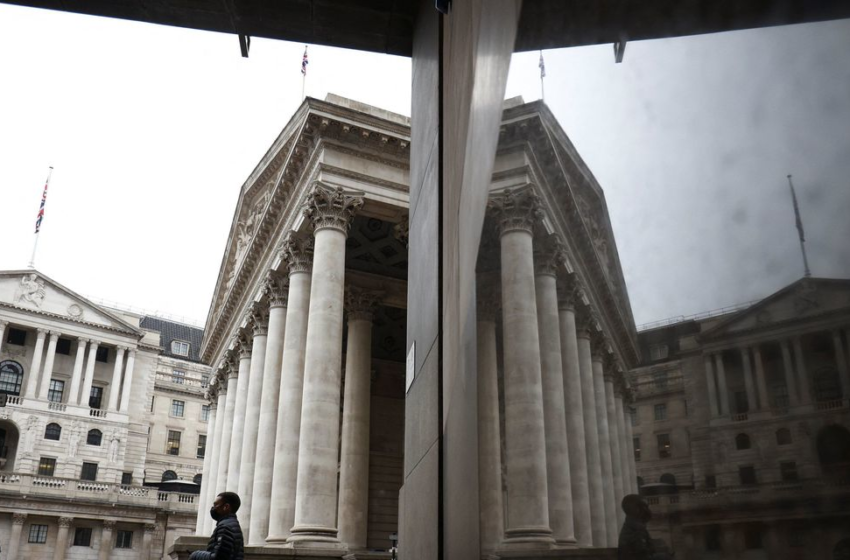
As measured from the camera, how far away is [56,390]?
6850cm

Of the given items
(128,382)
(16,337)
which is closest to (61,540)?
(128,382)

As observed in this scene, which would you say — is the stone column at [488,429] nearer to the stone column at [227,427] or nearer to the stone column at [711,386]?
the stone column at [711,386]

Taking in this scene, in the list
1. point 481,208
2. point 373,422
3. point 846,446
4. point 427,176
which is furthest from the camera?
point 373,422

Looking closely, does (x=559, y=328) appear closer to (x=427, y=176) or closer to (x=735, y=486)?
(x=735, y=486)

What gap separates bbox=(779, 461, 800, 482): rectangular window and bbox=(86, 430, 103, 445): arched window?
75740 mm

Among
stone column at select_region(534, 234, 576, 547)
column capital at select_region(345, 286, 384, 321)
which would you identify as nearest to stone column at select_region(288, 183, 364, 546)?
column capital at select_region(345, 286, 384, 321)

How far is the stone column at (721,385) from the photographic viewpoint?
47.9 inches

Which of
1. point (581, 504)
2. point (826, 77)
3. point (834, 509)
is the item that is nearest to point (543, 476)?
point (581, 504)

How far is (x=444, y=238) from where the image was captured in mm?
6914

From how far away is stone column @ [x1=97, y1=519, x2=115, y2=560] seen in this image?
198 ft

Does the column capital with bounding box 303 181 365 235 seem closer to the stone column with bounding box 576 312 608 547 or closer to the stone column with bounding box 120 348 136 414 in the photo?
the stone column with bounding box 576 312 608 547

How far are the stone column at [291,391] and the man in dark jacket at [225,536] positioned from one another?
12.2 metres

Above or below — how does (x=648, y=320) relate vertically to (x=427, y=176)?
below

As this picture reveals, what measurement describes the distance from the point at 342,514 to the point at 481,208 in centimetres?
2429
